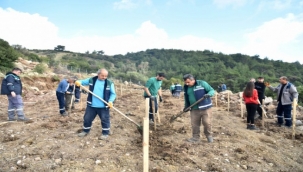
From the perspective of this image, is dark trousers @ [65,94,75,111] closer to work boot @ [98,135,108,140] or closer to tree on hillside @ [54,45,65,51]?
work boot @ [98,135,108,140]

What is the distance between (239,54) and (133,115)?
87367 millimetres

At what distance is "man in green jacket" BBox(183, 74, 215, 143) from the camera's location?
4973 mm

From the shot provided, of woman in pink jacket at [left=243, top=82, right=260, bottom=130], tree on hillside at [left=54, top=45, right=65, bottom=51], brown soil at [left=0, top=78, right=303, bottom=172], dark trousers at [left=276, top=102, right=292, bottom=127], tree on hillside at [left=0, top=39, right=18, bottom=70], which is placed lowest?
brown soil at [left=0, top=78, right=303, bottom=172]

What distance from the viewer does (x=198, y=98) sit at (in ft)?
16.5

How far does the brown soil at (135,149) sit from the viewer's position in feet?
12.9

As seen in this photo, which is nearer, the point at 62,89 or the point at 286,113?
the point at 286,113

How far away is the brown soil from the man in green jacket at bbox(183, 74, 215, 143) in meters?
0.40

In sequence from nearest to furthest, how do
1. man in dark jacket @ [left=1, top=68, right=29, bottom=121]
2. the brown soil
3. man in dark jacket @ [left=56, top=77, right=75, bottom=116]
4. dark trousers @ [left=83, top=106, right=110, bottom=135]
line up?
the brown soil, dark trousers @ [left=83, top=106, right=110, bottom=135], man in dark jacket @ [left=1, top=68, right=29, bottom=121], man in dark jacket @ [left=56, top=77, right=75, bottom=116]

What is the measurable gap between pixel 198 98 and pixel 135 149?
5.78 ft

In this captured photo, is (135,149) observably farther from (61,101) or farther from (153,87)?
(61,101)

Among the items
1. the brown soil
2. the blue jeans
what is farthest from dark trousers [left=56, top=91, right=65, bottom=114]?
the blue jeans

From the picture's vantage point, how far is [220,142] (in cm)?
529

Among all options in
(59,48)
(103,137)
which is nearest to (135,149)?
(103,137)

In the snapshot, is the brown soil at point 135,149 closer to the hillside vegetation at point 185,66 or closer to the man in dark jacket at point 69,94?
the man in dark jacket at point 69,94
